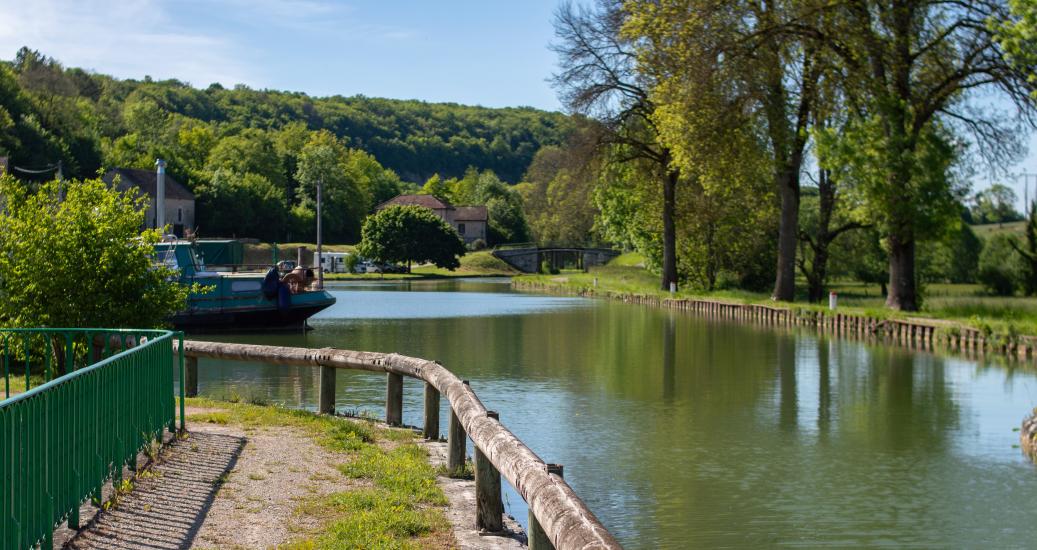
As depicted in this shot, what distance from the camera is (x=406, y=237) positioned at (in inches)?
4183

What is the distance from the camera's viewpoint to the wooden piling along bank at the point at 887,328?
26.4m

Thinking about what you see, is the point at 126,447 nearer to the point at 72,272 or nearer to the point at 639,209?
the point at 72,272

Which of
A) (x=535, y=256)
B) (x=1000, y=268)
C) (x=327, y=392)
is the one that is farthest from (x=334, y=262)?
(x=327, y=392)

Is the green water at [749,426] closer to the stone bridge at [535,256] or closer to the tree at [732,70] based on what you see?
the tree at [732,70]

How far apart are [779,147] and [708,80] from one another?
13.5 ft

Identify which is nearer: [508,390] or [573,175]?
[508,390]

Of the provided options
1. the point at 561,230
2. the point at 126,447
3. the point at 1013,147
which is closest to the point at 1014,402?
the point at 126,447

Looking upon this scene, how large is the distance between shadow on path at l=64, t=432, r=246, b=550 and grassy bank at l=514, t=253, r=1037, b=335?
840 inches

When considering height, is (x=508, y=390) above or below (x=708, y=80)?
below

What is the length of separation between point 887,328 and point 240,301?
20.3m

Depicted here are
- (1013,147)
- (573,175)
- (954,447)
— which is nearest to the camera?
(954,447)

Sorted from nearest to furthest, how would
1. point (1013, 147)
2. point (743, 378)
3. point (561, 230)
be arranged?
1. point (743, 378)
2. point (1013, 147)
3. point (561, 230)

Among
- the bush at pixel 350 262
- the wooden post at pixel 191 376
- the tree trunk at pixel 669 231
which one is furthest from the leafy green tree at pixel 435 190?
the wooden post at pixel 191 376

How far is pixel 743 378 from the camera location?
22.0 metres
